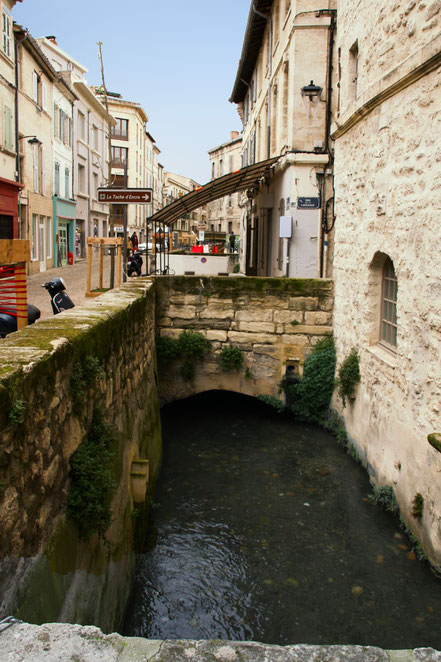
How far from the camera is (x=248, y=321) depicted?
983cm

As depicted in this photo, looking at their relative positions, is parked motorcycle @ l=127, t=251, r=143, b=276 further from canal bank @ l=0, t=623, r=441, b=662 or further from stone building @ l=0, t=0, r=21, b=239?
canal bank @ l=0, t=623, r=441, b=662

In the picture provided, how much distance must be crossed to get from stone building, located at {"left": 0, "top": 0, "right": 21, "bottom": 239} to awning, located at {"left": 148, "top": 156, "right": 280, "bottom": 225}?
20.0ft

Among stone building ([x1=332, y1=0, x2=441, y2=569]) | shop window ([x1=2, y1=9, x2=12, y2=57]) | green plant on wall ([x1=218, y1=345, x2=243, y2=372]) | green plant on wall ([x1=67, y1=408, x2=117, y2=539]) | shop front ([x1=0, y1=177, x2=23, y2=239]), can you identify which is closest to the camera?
green plant on wall ([x1=67, y1=408, x2=117, y2=539])

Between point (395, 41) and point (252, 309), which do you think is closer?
point (395, 41)

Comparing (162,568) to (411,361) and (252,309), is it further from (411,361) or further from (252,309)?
(252,309)

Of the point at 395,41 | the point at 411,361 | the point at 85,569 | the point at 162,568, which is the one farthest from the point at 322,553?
the point at 395,41

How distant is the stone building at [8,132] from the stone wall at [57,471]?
12980 millimetres

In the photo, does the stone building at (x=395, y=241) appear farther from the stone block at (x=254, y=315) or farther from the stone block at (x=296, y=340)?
the stone block at (x=254, y=315)

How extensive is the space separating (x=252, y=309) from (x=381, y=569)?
5.08 m

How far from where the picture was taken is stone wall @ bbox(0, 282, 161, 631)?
2436 mm

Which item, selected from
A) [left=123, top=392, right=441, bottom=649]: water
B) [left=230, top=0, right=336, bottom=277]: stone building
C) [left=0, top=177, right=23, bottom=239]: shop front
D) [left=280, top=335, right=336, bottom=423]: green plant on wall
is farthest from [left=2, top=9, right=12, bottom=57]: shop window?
[left=123, top=392, right=441, bottom=649]: water

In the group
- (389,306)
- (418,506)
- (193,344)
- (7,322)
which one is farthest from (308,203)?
(7,322)

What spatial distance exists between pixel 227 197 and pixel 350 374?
150 ft

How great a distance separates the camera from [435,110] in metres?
5.34
